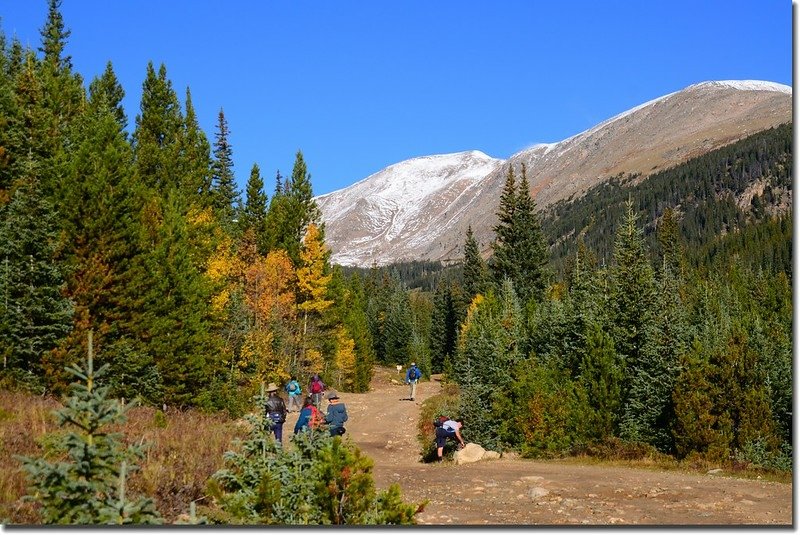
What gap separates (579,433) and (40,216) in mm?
19602

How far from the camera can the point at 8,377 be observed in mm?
21938

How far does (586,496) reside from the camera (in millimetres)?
13516

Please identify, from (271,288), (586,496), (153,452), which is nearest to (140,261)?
(153,452)

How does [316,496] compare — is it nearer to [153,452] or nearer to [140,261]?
[153,452]

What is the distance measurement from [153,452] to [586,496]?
7958 millimetres

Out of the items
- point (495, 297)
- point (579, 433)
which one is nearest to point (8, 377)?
point (579, 433)

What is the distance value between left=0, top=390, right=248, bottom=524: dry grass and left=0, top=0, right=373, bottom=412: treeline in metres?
1.58

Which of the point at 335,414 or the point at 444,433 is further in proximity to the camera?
the point at 444,433

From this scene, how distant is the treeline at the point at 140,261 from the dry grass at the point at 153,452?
1580mm

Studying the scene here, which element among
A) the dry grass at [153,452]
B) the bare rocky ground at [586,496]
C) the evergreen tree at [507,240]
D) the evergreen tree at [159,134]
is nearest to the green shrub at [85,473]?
the dry grass at [153,452]

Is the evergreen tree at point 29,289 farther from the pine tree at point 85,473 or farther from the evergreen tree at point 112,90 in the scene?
the evergreen tree at point 112,90

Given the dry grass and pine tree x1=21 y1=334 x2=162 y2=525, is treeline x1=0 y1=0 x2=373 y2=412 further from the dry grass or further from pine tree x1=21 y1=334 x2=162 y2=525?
pine tree x1=21 y1=334 x2=162 y2=525

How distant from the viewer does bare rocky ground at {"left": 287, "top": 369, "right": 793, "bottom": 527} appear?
11141 mm

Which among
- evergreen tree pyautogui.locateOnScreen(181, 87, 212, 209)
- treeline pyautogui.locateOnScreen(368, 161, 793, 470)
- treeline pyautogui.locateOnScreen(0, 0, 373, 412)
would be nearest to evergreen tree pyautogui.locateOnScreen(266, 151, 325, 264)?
treeline pyautogui.locateOnScreen(0, 0, 373, 412)
